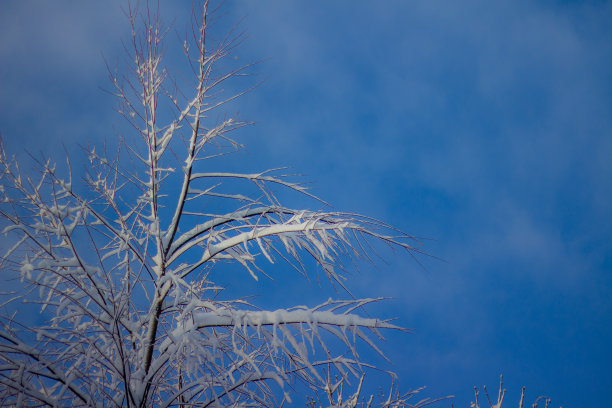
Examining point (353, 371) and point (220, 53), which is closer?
point (353, 371)

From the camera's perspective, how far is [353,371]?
277cm

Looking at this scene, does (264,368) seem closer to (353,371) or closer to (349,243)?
(353,371)

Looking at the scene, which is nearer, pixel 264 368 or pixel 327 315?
pixel 327 315

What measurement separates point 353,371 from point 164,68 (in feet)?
9.97

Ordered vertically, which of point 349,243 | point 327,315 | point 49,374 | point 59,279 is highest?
point 349,243

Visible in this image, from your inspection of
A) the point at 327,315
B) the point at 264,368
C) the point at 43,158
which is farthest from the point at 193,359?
the point at 43,158

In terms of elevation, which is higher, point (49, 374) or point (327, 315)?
point (327, 315)

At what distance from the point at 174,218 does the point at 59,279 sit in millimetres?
973

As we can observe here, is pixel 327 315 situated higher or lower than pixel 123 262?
lower

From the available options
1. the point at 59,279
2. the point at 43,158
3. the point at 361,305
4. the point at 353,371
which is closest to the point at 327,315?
the point at 361,305

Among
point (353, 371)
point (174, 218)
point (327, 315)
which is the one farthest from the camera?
point (174, 218)

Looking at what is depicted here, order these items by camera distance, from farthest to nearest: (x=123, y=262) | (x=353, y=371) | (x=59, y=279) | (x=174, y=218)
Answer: (x=123, y=262), (x=174, y=218), (x=59, y=279), (x=353, y=371)

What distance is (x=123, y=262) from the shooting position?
4.22 metres

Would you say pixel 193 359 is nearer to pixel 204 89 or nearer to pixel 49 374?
pixel 49 374
